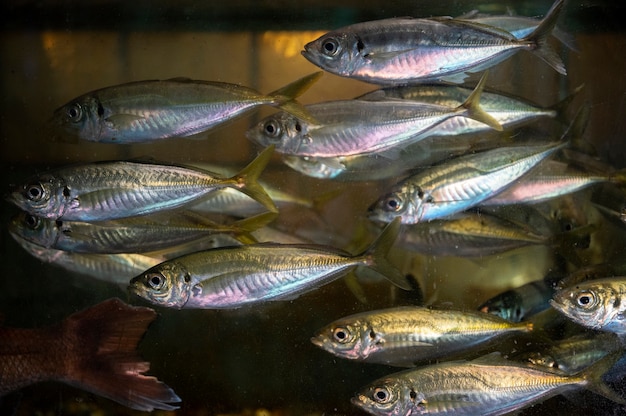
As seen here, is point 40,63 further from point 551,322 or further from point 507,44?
point 551,322

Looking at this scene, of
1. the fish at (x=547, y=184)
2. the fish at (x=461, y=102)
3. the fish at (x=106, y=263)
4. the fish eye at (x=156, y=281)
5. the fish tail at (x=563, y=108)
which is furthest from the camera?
the fish at (x=106, y=263)

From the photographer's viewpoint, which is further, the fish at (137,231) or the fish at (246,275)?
the fish at (137,231)

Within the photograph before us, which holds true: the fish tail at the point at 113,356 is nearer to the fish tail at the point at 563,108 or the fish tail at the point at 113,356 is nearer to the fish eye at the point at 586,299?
the fish eye at the point at 586,299

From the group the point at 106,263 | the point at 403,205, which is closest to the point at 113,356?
the point at 106,263

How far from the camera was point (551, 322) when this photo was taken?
84.9 inches

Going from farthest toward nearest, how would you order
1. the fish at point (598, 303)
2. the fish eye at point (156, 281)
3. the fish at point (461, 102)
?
the fish at point (461, 102)
the fish eye at point (156, 281)
the fish at point (598, 303)

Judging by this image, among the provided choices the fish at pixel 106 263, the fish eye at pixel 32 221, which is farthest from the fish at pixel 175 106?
the fish at pixel 106 263

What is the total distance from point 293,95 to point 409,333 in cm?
91

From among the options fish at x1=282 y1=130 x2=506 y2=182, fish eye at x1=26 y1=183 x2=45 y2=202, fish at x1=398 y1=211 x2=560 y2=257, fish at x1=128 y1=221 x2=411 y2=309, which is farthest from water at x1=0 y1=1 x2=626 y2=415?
fish eye at x1=26 y1=183 x2=45 y2=202

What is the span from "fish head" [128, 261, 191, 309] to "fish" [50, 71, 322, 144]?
18.7 inches

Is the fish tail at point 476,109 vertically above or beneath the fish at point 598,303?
above

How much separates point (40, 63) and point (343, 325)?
246 centimetres

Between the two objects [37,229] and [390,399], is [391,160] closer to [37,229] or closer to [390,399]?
[390,399]

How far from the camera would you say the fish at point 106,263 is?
2.48 m
